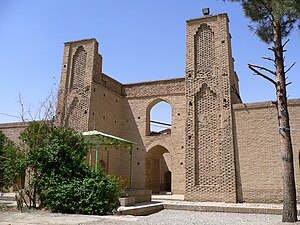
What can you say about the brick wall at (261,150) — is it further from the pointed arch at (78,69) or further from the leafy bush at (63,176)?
the pointed arch at (78,69)

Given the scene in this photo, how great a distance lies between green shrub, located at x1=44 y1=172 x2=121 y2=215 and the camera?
9016mm

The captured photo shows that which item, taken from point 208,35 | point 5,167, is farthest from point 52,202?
point 208,35

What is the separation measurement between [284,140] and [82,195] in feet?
20.0

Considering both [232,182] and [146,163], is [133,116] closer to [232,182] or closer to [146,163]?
[146,163]

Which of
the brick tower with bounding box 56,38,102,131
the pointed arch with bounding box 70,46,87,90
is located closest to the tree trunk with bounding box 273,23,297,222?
the brick tower with bounding box 56,38,102,131

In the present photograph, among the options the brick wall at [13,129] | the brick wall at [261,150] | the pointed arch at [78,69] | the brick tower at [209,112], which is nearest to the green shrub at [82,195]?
the brick tower at [209,112]

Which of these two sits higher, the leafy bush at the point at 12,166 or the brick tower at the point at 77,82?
the brick tower at the point at 77,82

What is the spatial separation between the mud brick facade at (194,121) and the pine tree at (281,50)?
4.73m

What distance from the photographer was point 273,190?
41.9ft

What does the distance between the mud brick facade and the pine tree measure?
473cm

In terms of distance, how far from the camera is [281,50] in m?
8.94

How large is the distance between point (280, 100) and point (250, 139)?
5.32 meters

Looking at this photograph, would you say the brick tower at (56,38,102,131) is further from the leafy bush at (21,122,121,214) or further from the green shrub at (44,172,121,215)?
the green shrub at (44,172,121,215)

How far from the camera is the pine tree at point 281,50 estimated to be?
26.3ft
